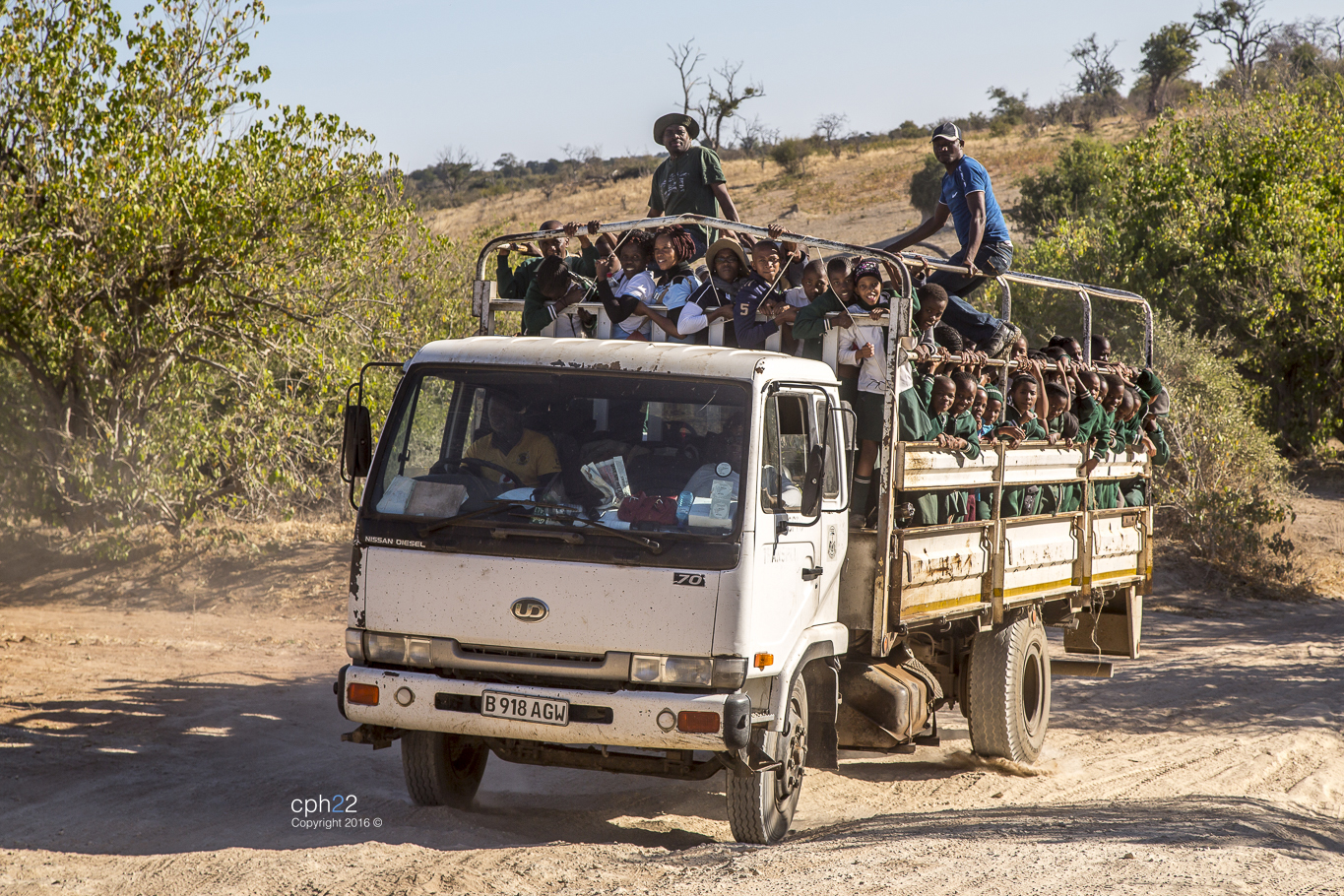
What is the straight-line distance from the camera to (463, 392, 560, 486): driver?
5.11m

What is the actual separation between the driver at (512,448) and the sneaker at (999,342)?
Result: 3031 mm

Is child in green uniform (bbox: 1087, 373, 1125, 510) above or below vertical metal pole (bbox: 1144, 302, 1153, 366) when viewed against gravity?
below

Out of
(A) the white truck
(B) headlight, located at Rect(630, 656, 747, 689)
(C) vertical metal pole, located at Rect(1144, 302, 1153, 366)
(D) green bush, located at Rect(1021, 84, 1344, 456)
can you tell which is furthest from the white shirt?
(D) green bush, located at Rect(1021, 84, 1344, 456)

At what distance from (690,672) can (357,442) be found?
1805 mm

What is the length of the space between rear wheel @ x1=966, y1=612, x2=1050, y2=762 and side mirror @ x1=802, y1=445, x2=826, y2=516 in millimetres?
2680

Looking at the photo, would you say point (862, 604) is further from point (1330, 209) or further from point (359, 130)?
point (1330, 209)

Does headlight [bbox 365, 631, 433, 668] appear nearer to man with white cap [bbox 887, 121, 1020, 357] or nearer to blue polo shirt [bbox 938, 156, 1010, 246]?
man with white cap [bbox 887, 121, 1020, 357]

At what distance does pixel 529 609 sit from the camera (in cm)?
485

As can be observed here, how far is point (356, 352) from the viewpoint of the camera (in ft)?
42.5

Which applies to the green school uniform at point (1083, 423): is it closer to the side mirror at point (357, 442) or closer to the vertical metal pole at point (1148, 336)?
the vertical metal pole at point (1148, 336)

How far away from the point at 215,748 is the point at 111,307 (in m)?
6.35

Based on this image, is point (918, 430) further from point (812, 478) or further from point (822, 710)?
point (822, 710)

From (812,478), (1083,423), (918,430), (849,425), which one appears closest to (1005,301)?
(1083,423)

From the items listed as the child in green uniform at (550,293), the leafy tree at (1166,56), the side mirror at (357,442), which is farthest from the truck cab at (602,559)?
the leafy tree at (1166,56)
